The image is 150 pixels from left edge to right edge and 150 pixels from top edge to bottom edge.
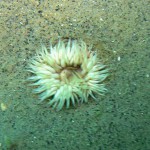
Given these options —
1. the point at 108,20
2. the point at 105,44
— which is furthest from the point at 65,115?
the point at 108,20

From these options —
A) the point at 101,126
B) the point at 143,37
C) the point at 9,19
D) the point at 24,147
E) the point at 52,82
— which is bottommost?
the point at 24,147

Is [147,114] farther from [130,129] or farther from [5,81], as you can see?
[5,81]

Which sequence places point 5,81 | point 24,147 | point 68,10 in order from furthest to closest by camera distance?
point 68,10
point 5,81
point 24,147

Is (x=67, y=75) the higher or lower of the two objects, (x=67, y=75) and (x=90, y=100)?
the higher
